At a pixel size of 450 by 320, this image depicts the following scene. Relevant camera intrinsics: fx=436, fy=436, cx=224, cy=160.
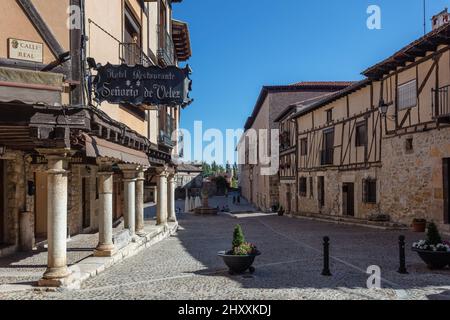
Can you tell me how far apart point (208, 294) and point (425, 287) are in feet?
12.2

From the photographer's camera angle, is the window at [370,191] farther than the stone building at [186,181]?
No

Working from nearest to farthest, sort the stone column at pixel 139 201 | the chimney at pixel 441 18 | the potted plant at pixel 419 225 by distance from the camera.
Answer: the stone column at pixel 139 201 → the potted plant at pixel 419 225 → the chimney at pixel 441 18

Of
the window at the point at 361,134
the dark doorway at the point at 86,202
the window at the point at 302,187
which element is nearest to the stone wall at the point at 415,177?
the window at the point at 361,134

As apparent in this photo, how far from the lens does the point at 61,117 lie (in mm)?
6680

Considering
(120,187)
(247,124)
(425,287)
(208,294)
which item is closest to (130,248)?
(208,294)

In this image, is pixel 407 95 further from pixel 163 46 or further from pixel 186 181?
pixel 186 181

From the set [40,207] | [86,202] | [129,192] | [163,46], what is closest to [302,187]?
[163,46]

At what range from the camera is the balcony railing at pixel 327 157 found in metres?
25.5

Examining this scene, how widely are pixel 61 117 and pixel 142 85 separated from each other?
7.35ft

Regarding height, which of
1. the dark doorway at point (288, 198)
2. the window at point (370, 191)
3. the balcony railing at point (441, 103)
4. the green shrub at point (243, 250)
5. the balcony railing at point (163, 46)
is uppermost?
the balcony railing at point (163, 46)

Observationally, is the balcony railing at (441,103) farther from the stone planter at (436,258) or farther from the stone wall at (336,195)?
the stone planter at (436,258)

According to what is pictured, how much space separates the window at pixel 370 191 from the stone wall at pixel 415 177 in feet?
3.47

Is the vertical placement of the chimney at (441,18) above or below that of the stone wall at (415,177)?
above

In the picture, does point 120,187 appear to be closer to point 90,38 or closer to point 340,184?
point 340,184
